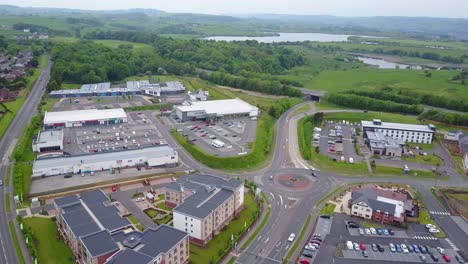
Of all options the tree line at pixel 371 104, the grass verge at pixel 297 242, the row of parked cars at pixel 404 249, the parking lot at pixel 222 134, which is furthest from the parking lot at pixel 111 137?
the tree line at pixel 371 104

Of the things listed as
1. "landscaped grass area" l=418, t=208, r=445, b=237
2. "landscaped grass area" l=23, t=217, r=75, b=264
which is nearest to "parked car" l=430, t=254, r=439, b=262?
"landscaped grass area" l=418, t=208, r=445, b=237

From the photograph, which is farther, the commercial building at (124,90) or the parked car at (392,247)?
the commercial building at (124,90)

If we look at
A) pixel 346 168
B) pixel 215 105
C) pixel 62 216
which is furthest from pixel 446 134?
pixel 62 216

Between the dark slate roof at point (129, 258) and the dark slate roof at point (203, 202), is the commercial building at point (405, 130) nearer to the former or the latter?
the dark slate roof at point (203, 202)

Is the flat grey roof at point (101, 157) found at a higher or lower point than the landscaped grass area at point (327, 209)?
higher

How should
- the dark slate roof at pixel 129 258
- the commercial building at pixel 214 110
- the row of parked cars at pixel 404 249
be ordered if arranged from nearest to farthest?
the dark slate roof at pixel 129 258, the row of parked cars at pixel 404 249, the commercial building at pixel 214 110

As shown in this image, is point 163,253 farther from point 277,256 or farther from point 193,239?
point 277,256

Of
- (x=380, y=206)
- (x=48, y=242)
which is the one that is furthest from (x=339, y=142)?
(x=48, y=242)
